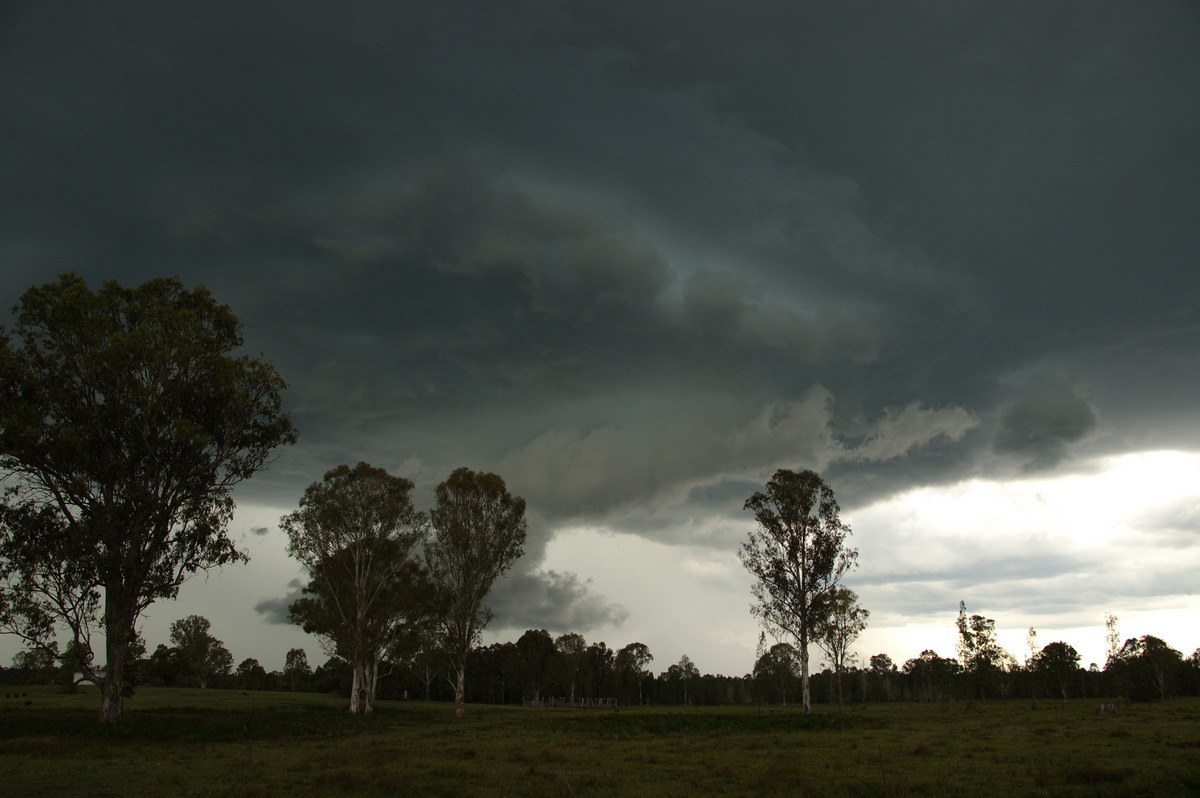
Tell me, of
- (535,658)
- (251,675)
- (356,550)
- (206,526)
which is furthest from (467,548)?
(251,675)

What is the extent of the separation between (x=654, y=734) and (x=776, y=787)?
22.8 metres

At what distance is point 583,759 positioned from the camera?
25734mm

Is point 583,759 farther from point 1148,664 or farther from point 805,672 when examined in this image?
point 1148,664

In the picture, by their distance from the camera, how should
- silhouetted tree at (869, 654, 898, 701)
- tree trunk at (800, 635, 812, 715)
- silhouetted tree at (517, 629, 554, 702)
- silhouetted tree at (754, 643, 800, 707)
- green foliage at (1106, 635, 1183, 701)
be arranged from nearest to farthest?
1. tree trunk at (800, 635, 812, 715)
2. green foliage at (1106, 635, 1183, 701)
3. silhouetted tree at (754, 643, 800, 707)
4. silhouetted tree at (517, 629, 554, 702)
5. silhouetted tree at (869, 654, 898, 701)

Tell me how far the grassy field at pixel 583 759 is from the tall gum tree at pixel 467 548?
16025 millimetres

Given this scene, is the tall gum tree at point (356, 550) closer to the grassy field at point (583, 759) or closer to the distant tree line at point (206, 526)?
the distant tree line at point (206, 526)

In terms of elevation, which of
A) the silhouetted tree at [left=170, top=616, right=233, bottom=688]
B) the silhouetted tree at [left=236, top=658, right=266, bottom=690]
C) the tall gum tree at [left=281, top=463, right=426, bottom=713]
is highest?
the tall gum tree at [left=281, top=463, right=426, bottom=713]

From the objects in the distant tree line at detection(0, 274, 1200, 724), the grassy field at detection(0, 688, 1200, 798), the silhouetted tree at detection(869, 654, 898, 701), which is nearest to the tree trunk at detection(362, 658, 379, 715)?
the distant tree line at detection(0, 274, 1200, 724)

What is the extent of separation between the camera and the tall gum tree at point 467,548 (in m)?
58.4

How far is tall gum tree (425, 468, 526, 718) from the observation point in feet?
192

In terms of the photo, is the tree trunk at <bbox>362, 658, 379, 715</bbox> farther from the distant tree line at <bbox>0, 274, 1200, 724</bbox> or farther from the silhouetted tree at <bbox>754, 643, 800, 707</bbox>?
the silhouetted tree at <bbox>754, 643, 800, 707</bbox>

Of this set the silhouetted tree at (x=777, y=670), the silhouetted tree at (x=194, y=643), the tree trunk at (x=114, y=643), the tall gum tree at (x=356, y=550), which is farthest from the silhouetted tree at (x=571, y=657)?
the tree trunk at (x=114, y=643)

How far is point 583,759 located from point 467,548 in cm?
3491

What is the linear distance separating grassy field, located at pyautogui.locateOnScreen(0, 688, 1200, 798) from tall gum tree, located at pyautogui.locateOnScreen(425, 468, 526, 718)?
52.6 feet
